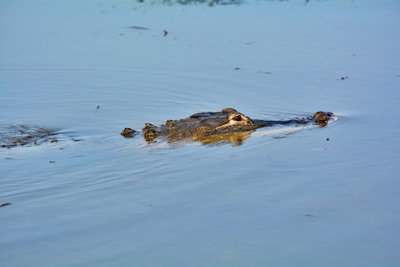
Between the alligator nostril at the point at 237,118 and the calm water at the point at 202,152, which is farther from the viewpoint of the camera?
the alligator nostril at the point at 237,118

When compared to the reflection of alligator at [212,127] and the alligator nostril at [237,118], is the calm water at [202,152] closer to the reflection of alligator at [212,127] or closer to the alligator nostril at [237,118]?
the reflection of alligator at [212,127]

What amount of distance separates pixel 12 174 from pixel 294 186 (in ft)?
8.48

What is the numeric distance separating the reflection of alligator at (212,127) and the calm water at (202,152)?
0.22 m

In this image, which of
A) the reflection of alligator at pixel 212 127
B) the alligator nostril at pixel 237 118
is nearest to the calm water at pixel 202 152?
the reflection of alligator at pixel 212 127

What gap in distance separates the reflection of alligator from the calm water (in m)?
0.22

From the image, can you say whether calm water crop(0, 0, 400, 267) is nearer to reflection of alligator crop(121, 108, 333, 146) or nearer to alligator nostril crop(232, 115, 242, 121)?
reflection of alligator crop(121, 108, 333, 146)

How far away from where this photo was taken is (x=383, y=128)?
8.13 metres

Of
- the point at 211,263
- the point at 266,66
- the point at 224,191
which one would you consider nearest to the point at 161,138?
the point at 224,191

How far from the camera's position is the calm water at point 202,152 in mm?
5031

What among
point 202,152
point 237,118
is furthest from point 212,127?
point 202,152

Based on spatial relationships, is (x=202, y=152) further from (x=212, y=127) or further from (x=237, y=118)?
(x=237, y=118)

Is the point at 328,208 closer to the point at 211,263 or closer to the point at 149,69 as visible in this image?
the point at 211,263

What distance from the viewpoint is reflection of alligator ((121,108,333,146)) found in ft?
26.5

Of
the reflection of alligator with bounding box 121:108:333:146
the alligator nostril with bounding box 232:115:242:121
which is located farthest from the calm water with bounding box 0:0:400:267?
the alligator nostril with bounding box 232:115:242:121
